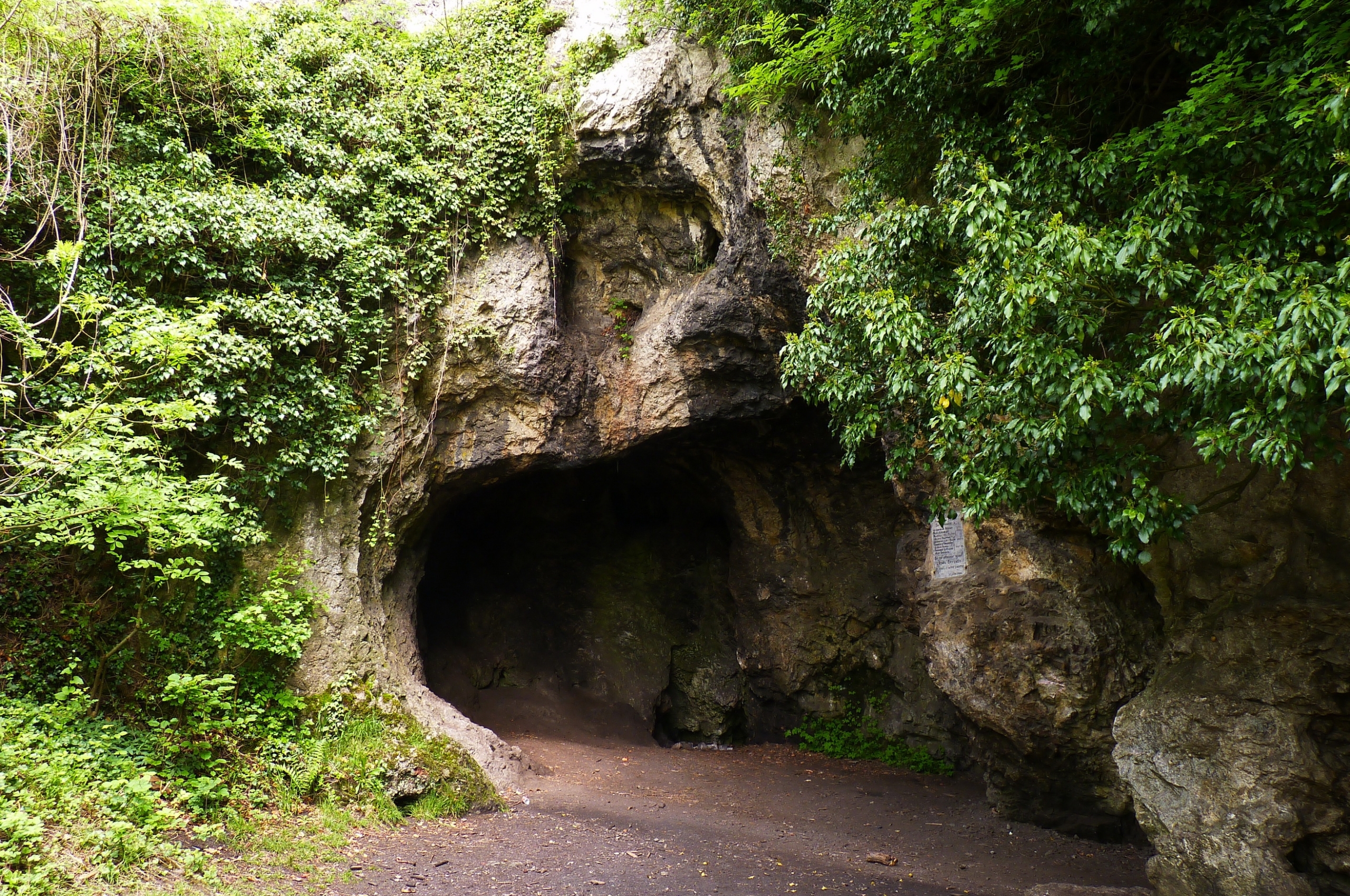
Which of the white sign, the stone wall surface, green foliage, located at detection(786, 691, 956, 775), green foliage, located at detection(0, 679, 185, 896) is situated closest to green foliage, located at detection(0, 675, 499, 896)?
green foliage, located at detection(0, 679, 185, 896)

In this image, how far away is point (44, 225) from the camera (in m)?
6.58

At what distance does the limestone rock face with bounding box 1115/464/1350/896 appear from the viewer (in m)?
5.18

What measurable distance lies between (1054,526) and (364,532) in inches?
288

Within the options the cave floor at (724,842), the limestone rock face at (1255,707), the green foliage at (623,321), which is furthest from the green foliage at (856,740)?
the green foliage at (623,321)

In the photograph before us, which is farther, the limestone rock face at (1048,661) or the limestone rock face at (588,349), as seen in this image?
the limestone rock face at (588,349)

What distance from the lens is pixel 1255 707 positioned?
5.44 m

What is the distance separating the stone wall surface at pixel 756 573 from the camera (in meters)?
5.42

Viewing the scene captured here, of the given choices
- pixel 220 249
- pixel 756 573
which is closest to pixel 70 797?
pixel 220 249

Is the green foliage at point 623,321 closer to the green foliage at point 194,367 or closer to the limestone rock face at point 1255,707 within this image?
the green foliage at point 194,367

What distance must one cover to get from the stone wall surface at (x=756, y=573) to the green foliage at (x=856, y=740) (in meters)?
0.20

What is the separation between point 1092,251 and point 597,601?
1036 centimetres

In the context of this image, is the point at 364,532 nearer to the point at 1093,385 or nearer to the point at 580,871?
the point at 580,871

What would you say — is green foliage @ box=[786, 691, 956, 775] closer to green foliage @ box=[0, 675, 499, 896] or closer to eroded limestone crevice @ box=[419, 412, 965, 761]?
eroded limestone crevice @ box=[419, 412, 965, 761]

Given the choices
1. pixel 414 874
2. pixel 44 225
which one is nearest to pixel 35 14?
pixel 44 225
